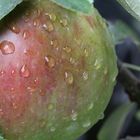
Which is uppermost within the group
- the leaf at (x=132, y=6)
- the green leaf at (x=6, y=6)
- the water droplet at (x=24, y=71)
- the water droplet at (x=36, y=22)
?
the leaf at (x=132, y=6)

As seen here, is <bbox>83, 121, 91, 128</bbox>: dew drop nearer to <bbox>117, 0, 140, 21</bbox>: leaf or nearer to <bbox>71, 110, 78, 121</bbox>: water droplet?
<bbox>71, 110, 78, 121</bbox>: water droplet

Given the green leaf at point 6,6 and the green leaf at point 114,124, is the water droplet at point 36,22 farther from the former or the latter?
the green leaf at point 114,124

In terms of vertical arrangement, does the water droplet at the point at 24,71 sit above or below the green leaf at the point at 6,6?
below

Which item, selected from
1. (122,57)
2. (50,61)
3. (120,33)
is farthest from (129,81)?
(122,57)

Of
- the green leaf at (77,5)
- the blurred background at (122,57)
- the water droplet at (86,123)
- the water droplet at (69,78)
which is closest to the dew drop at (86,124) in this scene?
the water droplet at (86,123)

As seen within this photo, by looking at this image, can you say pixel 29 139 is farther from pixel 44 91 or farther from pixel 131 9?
pixel 131 9

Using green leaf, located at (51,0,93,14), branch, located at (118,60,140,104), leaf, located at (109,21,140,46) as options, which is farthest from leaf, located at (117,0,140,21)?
leaf, located at (109,21,140,46)
